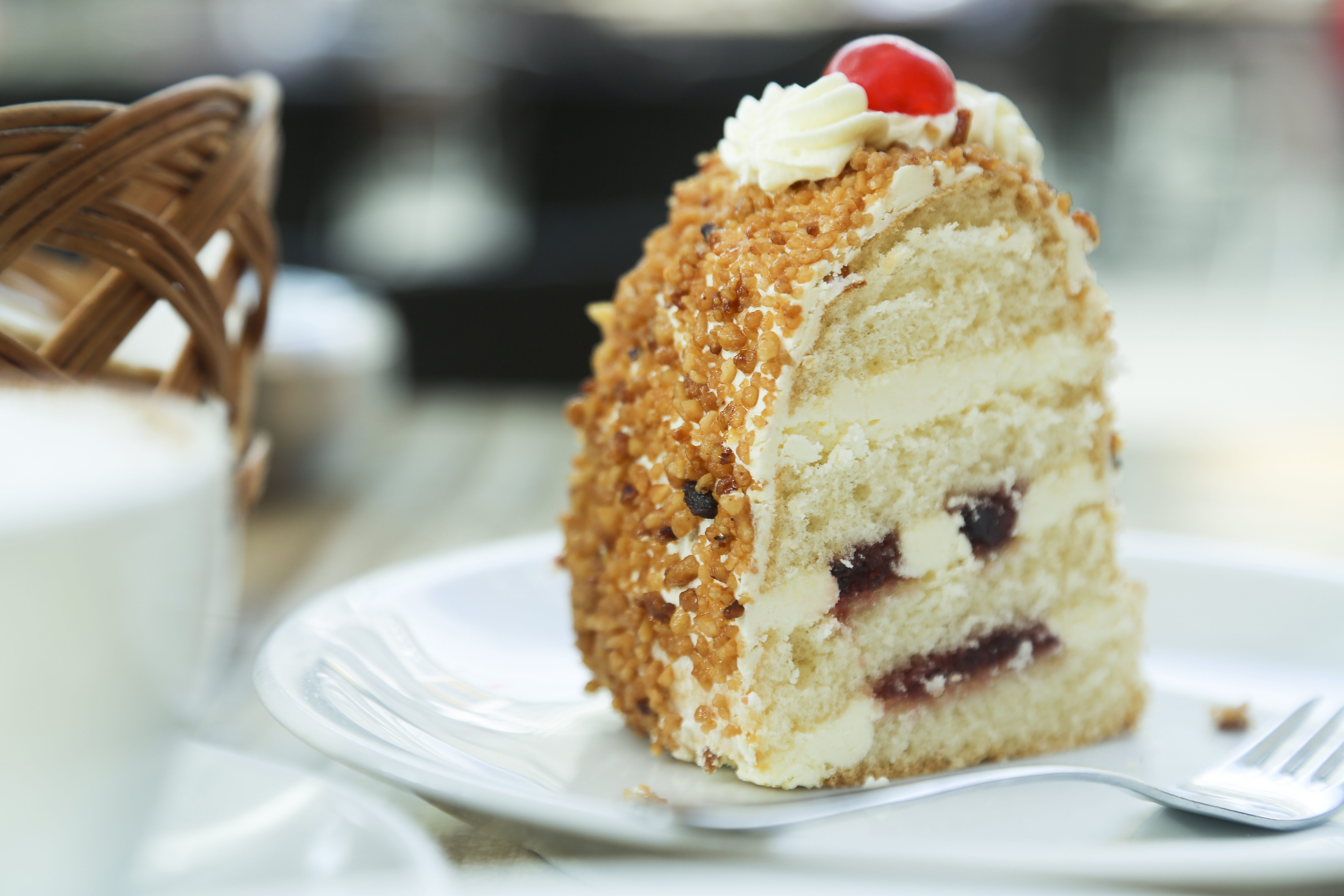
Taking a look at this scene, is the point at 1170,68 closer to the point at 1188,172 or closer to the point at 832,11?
the point at 1188,172

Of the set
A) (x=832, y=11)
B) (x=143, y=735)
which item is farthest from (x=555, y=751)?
(x=832, y=11)

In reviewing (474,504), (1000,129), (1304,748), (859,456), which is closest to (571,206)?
(474,504)

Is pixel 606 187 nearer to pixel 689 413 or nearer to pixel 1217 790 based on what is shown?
pixel 689 413

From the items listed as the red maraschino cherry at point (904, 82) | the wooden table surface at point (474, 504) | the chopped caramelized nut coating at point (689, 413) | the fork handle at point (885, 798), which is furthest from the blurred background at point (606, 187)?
the red maraschino cherry at point (904, 82)

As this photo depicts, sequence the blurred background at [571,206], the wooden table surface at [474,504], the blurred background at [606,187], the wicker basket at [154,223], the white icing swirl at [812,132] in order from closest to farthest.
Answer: the wicker basket at [154,223], the white icing swirl at [812,132], the wooden table surface at [474,504], the blurred background at [571,206], the blurred background at [606,187]

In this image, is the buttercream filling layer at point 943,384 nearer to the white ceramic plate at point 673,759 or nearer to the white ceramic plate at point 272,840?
the white ceramic plate at point 673,759

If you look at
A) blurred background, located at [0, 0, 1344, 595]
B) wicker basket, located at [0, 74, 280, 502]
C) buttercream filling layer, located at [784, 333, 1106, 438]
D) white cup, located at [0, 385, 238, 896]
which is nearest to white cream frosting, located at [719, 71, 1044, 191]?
buttercream filling layer, located at [784, 333, 1106, 438]

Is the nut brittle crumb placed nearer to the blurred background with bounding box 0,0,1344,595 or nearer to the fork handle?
the fork handle
